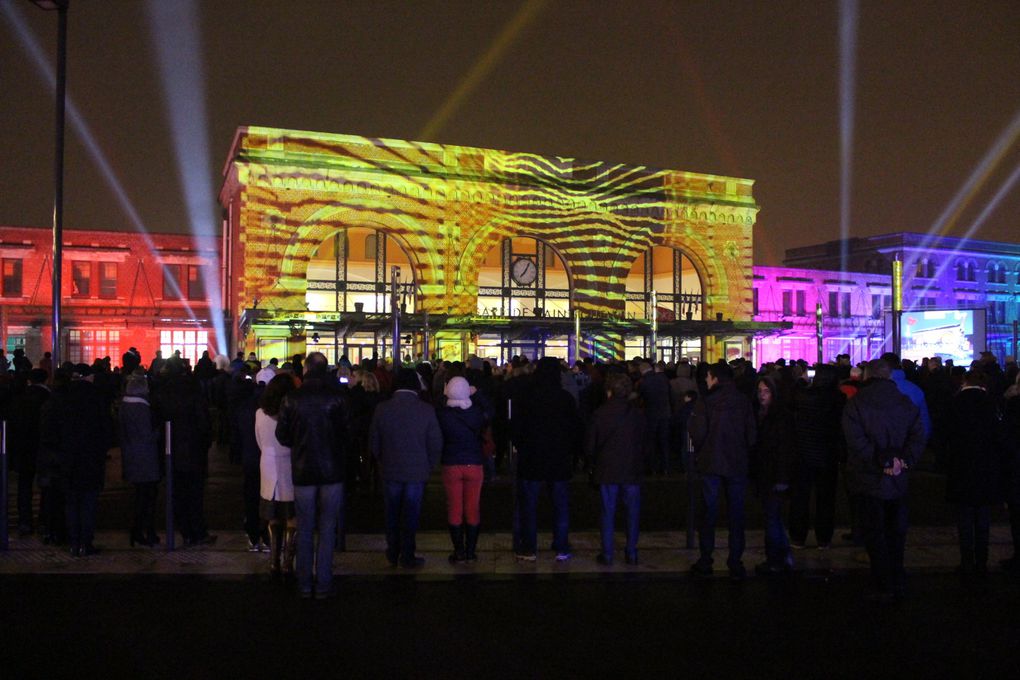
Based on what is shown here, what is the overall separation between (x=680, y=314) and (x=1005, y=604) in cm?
3539

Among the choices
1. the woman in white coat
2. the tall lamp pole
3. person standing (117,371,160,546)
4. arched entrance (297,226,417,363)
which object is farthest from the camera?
arched entrance (297,226,417,363)

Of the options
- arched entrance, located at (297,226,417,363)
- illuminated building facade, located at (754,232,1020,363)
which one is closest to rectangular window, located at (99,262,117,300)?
arched entrance, located at (297,226,417,363)

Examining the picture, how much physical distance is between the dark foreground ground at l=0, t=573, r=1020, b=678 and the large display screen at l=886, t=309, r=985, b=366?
21.7m

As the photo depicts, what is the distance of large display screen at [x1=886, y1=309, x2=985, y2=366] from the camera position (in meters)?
30.1

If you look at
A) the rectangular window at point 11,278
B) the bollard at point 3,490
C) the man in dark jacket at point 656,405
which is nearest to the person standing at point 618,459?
the bollard at point 3,490

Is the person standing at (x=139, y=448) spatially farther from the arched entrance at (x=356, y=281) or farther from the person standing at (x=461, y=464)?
the arched entrance at (x=356, y=281)

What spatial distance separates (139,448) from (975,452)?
8.29 m

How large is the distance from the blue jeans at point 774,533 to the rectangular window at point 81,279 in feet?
119

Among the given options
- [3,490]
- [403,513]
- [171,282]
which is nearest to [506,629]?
[403,513]

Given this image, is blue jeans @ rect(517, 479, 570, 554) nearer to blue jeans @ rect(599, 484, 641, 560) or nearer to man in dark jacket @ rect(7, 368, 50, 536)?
blue jeans @ rect(599, 484, 641, 560)

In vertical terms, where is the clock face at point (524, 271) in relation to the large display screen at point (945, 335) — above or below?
above

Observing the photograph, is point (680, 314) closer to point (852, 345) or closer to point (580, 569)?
point (852, 345)

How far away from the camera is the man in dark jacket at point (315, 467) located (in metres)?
9.05

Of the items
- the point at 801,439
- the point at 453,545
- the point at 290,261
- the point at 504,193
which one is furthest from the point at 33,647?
the point at 504,193
